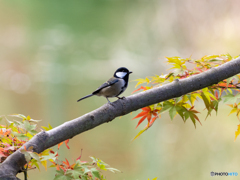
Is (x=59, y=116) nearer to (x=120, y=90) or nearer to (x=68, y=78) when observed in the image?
(x=68, y=78)

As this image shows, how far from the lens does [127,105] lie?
526mm

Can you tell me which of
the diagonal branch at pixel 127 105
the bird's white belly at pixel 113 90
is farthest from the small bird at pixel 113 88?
the diagonal branch at pixel 127 105

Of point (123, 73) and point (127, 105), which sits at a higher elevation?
point (123, 73)

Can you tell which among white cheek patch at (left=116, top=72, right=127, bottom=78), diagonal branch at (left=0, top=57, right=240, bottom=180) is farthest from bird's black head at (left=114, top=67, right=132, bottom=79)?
diagonal branch at (left=0, top=57, right=240, bottom=180)

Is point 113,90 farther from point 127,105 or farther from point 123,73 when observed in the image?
point 127,105

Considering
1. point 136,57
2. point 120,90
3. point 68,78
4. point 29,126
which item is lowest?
point 29,126

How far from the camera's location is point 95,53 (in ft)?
5.27

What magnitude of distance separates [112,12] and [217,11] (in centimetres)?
71

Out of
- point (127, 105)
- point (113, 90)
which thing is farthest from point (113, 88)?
point (127, 105)

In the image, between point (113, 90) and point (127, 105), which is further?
point (113, 90)

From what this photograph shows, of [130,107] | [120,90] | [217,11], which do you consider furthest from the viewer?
[217,11]

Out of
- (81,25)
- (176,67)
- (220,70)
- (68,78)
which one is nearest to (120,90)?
(176,67)

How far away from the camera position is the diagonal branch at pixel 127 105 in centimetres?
46

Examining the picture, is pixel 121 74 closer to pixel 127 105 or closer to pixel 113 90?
pixel 113 90
